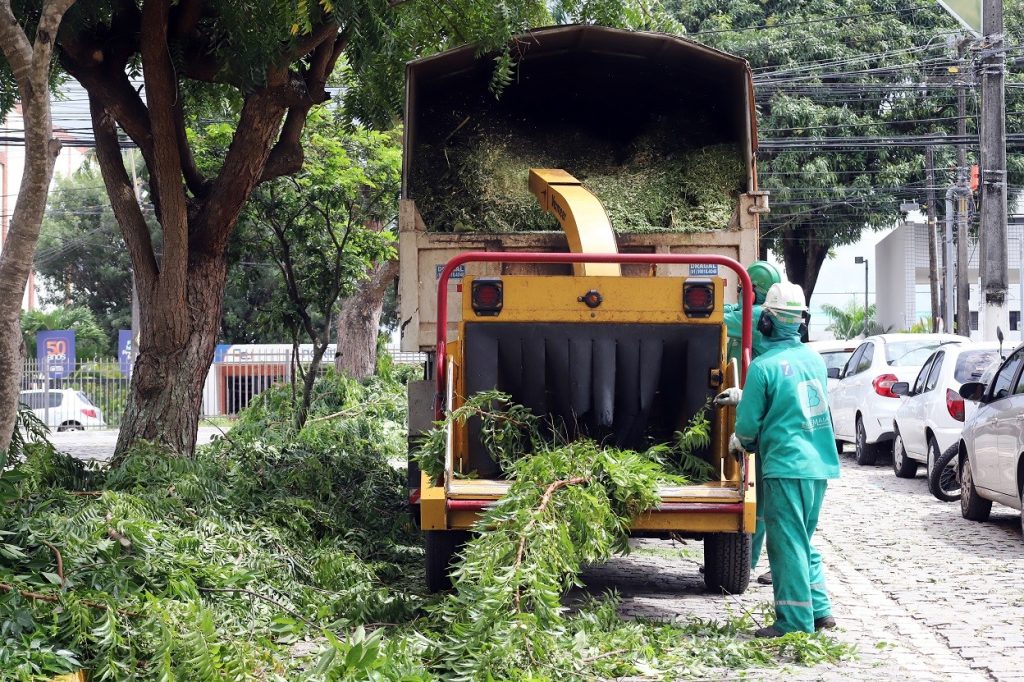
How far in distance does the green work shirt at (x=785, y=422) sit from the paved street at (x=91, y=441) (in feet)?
47.4

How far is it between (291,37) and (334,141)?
6616 millimetres

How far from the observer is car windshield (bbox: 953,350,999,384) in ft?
46.9

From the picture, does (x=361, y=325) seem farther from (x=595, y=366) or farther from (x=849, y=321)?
(x=849, y=321)

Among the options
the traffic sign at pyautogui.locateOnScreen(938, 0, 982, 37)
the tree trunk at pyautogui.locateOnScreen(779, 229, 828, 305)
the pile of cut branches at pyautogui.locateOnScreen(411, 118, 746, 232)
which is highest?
the traffic sign at pyautogui.locateOnScreen(938, 0, 982, 37)

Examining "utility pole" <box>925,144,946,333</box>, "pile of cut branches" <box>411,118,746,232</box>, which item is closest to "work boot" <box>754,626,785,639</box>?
"pile of cut branches" <box>411,118,746,232</box>

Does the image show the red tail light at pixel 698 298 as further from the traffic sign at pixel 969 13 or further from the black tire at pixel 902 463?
the traffic sign at pixel 969 13

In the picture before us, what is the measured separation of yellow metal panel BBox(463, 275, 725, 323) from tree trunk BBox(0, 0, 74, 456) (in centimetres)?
236

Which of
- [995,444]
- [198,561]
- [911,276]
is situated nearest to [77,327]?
[911,276]

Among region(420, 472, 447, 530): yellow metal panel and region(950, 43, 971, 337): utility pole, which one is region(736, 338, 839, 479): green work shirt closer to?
region(420, 472, 447, 530): yellow metal panel

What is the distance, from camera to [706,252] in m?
9.33

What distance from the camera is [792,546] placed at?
6828 mm

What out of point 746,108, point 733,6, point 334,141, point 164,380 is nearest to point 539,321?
point 746,108

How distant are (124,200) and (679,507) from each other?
6.14 meters

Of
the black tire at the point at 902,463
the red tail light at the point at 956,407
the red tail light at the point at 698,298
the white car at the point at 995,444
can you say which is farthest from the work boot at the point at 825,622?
the black tire at the point at 902,463
